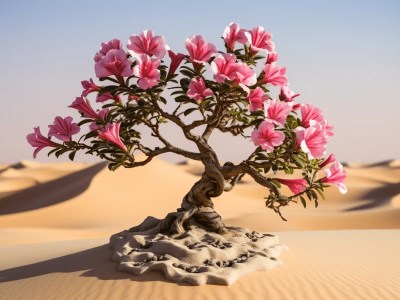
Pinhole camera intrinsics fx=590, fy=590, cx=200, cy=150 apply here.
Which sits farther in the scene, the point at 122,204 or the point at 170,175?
the point at 170,175

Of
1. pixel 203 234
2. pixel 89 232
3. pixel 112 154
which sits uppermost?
pixel 112 154

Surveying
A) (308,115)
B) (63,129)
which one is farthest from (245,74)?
(63,129)

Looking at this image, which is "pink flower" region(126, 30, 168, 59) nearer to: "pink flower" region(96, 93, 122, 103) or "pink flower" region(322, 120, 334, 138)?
"pink flower" region(96, 93, 122, 103)

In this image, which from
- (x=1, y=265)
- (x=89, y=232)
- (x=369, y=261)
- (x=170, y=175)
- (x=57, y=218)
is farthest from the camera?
(x=170, y=175)

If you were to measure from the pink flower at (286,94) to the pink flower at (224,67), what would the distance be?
0.99m

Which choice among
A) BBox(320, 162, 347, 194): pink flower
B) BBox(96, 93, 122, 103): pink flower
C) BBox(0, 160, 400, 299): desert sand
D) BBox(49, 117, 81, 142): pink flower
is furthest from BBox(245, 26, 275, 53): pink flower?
BBox(0, 160, 400, 299): desert sand

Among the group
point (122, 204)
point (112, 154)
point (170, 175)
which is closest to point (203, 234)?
point (112, 154)

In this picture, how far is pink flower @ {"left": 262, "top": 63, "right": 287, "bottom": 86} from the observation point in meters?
6.74

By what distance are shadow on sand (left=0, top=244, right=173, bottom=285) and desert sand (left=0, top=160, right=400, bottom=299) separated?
19mm

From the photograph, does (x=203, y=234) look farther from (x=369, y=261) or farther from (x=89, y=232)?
(x=89, y=232)

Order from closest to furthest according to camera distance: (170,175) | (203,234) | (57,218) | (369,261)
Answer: (203,234), (369,261), (57,218), (170,175)

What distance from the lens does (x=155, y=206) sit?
2912cm

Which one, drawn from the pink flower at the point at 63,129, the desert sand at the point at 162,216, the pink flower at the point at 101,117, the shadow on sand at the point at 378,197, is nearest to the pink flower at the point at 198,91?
the pink flower at the point at 101,117

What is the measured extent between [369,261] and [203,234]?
10.1 ft
